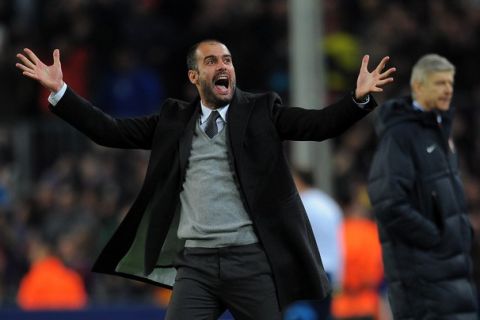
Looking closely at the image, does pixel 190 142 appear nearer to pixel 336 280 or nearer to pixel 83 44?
pixel 336 280

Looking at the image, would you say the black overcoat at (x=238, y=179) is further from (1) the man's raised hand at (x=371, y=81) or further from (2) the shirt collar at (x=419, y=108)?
(2) the shirt collar at (x=419, y=108)

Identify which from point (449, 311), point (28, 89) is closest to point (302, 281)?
point (449, 311)

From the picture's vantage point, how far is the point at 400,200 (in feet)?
28.1

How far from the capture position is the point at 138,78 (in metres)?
16.5

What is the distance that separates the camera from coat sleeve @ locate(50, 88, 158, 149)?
24.8ft

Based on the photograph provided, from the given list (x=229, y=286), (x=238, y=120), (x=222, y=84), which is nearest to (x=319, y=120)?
(x=238, y=120)

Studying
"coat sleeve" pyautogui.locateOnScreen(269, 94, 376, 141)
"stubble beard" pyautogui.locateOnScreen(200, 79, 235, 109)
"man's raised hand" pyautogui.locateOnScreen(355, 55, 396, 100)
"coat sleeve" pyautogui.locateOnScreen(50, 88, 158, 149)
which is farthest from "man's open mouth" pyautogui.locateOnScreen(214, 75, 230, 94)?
"man's raised hand" pyautogui.locateOnScreen(355, 55, 396, 100)

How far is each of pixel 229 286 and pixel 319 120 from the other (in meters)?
1.00

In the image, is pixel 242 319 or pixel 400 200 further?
pixel 400 200

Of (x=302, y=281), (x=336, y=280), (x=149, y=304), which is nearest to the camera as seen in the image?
(x=302, y=281)

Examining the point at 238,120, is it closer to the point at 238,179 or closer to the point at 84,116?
the point at 238,179

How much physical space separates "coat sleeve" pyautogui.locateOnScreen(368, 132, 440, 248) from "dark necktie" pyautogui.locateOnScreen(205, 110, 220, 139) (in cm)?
149

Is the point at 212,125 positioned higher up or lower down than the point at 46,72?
lower down

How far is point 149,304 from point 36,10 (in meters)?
5.92
